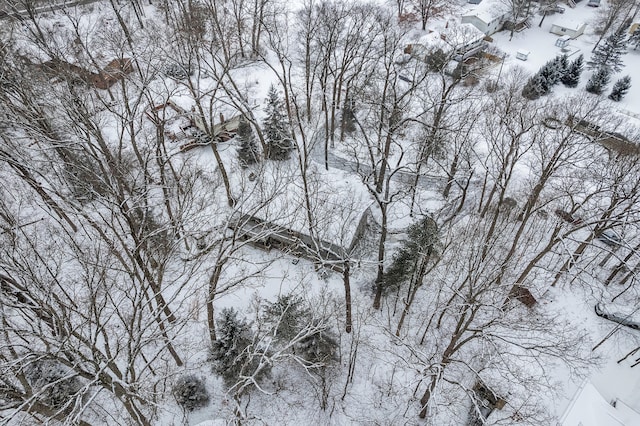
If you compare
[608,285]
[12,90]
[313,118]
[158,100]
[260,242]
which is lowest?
[608,285]

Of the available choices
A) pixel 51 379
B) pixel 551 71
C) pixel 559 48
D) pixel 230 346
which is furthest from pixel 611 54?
pixel 51 379

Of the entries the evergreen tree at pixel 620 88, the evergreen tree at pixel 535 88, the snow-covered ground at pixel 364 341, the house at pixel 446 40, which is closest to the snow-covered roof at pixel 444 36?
the house at pixel 446 40

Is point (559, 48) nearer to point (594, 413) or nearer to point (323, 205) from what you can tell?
point (323, 205)

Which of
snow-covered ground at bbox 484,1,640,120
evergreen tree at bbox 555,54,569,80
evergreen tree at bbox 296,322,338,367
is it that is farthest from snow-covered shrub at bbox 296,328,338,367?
evergreen tree at bbox 555,54,569,80

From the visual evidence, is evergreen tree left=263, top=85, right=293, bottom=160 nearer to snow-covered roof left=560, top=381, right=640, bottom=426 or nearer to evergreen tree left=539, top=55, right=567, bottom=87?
snow-covered roof left=560, top=381, right=640, bottom=426

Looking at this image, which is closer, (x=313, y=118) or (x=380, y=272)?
(x=380, y=272)

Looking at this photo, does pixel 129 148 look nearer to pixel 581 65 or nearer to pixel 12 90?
pixel 12 90

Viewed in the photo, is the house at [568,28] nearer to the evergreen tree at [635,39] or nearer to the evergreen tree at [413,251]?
the evergreen tree at [635,39]

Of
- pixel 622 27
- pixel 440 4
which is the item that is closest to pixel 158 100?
pixel 440 4
